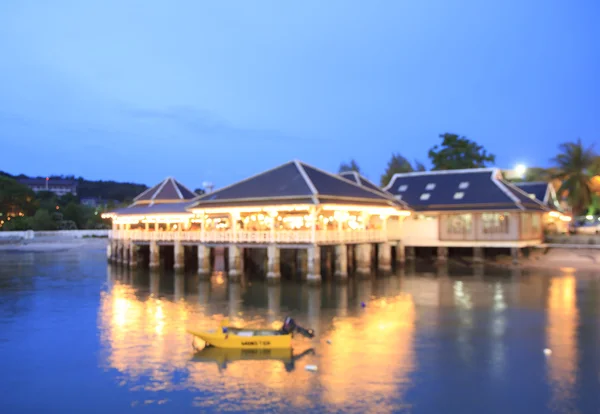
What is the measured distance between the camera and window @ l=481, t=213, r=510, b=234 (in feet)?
132

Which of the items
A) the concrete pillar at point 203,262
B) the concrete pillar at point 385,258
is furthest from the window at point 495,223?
the concrete pillar at point 203,262

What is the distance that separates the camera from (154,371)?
16031 mm

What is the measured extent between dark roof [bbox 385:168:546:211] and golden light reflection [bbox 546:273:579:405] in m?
9.64

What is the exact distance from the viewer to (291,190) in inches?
1261

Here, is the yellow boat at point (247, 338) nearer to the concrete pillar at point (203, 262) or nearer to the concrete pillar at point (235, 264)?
the concrete pillar at point (235, 264)

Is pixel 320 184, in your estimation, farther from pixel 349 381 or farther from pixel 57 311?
pixel 349 381

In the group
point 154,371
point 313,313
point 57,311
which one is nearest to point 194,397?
point 154,371

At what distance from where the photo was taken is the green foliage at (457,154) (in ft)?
220

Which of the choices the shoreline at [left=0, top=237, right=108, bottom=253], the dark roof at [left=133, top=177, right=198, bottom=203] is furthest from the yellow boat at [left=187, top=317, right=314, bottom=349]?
the shoreline at [left=0, top=237, right=108, bottom=253]

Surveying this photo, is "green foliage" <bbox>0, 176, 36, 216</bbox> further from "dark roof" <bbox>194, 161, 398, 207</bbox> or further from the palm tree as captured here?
the palm tree

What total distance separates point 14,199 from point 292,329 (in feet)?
266

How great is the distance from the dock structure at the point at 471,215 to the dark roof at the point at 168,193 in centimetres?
1953

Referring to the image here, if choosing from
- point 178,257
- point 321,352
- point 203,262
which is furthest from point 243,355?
point 178,257

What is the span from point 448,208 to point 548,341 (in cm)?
2309
